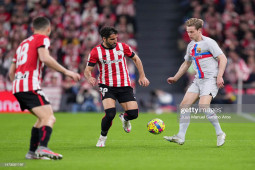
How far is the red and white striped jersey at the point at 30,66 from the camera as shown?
7.45 m

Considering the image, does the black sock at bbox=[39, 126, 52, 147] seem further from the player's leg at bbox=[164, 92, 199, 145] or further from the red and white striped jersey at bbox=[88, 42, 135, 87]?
the player's leg at bbox=[164, 92, 199, 145]

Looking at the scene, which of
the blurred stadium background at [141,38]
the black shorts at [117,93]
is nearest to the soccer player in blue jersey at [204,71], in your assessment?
the black shorts at [117,93]

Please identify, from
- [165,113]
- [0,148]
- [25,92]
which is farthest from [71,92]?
[25,92]

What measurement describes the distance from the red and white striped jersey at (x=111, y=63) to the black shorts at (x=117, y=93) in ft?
0.24

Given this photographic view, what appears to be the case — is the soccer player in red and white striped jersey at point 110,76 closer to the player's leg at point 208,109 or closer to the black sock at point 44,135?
the player's leg at point 208,109

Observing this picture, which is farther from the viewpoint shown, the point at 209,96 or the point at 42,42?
the point at 209,96

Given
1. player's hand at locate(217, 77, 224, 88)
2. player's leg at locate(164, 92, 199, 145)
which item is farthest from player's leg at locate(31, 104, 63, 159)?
player's hand at locate(217, 77, 224, 88)

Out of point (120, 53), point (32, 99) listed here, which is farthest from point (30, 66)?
point (120, 53)

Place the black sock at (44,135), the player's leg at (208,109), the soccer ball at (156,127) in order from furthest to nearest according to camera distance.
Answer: the soccer ball at (156,127)
the player's leg at (208,109)
the black sock at (44,135)

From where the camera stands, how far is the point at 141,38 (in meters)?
23.0

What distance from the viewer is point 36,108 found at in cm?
743

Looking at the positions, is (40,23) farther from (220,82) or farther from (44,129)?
(220,82)

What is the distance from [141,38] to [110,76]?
13538mm

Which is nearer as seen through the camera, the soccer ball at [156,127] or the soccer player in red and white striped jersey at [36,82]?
the soccer player in red and white striped jersey at [36,82]
